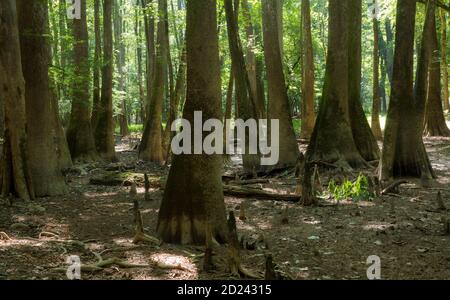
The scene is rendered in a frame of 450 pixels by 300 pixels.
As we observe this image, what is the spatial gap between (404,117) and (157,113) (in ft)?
29.1

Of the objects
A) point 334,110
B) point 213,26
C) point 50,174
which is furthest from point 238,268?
point 334,110

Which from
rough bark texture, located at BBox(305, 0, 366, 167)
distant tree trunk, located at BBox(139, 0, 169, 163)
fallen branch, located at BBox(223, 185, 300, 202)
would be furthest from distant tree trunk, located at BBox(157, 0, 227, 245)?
distant tree trunk, located at BBox(139, 0, 169, 163)

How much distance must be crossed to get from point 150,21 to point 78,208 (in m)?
11.7

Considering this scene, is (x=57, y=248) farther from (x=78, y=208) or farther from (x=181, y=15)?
(x=181, y=15)

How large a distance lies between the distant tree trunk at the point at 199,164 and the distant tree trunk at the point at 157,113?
383 inches

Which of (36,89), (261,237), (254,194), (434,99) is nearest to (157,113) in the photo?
(36,89)

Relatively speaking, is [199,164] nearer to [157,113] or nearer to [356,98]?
[356,98]

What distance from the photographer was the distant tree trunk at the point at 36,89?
10.7 metres

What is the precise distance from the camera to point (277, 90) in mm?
14641

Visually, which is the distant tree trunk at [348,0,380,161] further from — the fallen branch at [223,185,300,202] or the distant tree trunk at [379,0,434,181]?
the fallen branch at [223,185,300,202]

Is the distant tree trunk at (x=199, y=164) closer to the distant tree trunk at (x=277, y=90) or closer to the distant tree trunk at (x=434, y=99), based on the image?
the distant tree trunk at (x=277, y=90)

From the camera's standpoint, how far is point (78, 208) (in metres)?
10.0

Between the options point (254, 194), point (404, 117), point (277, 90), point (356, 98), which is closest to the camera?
point (254, 194)

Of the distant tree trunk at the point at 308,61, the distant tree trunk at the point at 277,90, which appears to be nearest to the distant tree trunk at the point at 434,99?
the distant tree trunk at the point at 308,61
